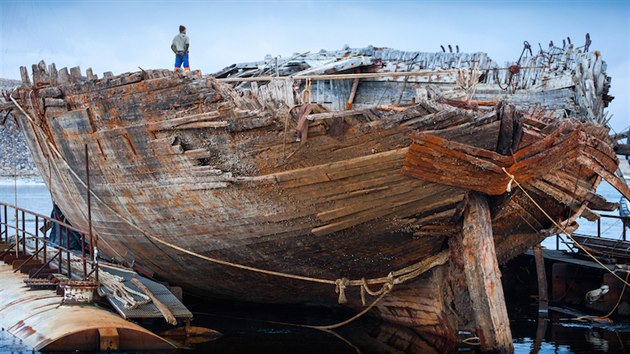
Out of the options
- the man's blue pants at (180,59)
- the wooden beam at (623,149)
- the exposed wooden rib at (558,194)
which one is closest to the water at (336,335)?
the exposed wooden rib at (558,194)

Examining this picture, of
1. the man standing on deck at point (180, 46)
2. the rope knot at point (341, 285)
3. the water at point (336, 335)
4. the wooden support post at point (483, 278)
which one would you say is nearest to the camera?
the wooden support post at point (483, 278)

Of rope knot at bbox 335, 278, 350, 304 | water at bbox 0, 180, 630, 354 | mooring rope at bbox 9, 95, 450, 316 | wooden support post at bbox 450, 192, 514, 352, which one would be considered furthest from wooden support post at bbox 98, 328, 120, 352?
wooden support post at bbox 450, 192, 514, 352

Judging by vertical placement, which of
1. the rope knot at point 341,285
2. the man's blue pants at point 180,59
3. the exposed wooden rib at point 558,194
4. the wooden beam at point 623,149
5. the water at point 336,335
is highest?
the man's blue pants at point 180,59

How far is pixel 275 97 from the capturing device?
862cm

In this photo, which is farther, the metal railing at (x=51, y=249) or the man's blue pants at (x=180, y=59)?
the man's blue pants at (x=180, y=59)

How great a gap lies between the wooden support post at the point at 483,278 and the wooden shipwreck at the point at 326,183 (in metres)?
0.02

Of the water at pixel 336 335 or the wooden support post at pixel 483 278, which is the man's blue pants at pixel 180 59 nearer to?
the water at pixel 336 335

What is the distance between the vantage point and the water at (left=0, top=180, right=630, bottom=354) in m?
9.85

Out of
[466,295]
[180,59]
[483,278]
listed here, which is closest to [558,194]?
[483,278]

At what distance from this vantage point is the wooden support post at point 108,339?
28.5ft

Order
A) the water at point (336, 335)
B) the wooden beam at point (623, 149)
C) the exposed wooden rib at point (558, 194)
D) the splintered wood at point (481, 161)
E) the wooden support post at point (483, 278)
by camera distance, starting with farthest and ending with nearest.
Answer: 1. the wooden beam at point (623, 149)
2. the water at point (336, 335)
3. the exposed wooden rib at point (558, 194)
4. the wooden support post at point (483, 278)
5. the splintered wood at point (481, 161)

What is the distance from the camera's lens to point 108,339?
8.71m

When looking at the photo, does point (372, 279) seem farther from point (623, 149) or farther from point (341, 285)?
point (623, 149)

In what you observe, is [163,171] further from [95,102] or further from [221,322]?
[221,322]
